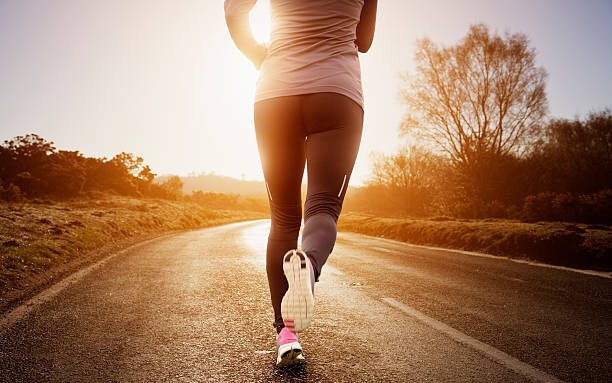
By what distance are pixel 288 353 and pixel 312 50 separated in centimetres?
144

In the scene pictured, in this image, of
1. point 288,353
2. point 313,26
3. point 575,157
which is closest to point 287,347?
point 288,353

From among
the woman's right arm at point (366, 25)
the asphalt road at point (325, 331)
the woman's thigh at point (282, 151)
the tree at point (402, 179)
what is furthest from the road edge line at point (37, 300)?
the tree at point (402, 179)

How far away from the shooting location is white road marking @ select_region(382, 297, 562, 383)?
1.91 metres

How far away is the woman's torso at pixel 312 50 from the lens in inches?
64.0

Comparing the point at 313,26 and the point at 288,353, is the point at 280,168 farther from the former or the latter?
the point at 288,353

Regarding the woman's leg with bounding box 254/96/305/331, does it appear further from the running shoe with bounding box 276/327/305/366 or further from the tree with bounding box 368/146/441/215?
the tree with bounding box 368/146/441/215

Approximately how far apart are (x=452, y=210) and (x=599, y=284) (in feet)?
56.5

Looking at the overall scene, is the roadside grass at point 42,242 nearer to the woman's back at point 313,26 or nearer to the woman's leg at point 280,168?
the woman's leg at point 280,168

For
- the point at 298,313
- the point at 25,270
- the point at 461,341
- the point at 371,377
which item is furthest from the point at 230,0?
the point at 25,270

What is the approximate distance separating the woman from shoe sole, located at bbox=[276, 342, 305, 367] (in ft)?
0.04

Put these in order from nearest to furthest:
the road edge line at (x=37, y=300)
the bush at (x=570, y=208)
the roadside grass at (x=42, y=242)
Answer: the road edge line at (x=37, y=300) < the roadside grass at (x=42, y=242) < the bush at (x=570, y=208)

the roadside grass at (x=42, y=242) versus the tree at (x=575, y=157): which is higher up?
the tree at (x=575, y=157)

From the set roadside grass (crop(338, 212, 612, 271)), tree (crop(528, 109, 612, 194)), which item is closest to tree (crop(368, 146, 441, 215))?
→ tree (crop(528, 109, 612, 194))

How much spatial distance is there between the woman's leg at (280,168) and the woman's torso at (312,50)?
7 cm
